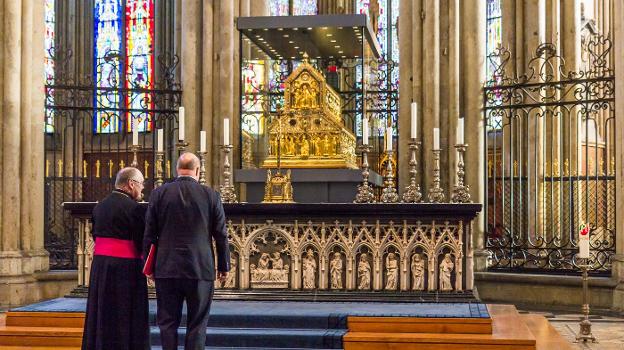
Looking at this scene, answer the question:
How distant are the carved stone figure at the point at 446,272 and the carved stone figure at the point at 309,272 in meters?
1.29

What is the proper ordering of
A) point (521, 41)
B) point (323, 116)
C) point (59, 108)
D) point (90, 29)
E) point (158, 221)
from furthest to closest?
1. point (90, 29)
2. point (521, 41)
3. point (59, 108)
4. point (323, 116)
5. point (158, 221)

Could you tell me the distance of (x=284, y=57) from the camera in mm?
13336

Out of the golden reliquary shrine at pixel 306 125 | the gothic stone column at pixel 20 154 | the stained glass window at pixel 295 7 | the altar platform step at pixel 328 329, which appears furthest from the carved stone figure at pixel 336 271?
the stained glass window at pixel 295 7

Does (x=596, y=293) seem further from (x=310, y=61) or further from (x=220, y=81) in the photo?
(x=220, y=81)

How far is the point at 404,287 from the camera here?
34.2ft

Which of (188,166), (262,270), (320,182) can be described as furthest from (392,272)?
(188,166)

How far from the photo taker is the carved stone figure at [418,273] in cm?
1041

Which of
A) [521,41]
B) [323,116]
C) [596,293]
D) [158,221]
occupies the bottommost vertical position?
[596,293]

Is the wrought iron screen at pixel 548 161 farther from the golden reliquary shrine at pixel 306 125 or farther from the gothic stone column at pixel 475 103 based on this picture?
the golden reliquary shrine at pixel 306 125

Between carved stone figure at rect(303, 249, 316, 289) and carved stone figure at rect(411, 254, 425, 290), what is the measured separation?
101cm

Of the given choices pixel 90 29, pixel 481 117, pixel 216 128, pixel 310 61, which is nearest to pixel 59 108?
pixel 216 128

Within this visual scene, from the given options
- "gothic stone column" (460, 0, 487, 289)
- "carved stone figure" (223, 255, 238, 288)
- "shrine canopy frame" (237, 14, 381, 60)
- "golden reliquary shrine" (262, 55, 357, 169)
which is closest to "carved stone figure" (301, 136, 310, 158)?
"golden reliquary shrine" (262, 55, 357, 169)

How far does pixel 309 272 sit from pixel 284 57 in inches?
147

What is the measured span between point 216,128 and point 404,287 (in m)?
5.46
